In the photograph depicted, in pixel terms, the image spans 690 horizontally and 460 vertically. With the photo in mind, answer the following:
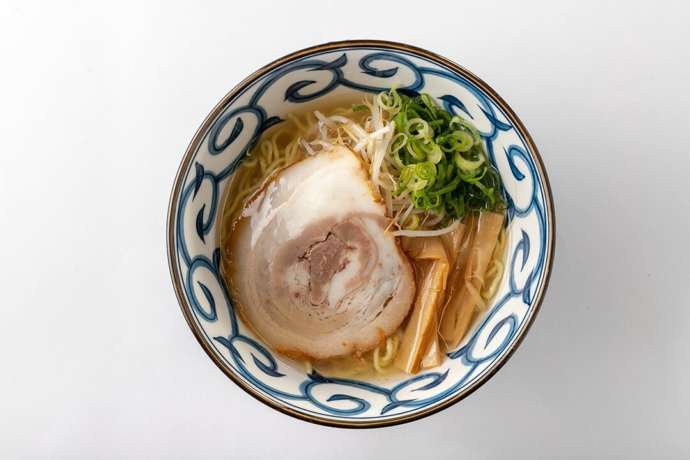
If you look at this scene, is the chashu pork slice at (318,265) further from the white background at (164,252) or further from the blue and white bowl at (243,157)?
the white background at (164,252)

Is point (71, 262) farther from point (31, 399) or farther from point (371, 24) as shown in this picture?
point (371, 24)

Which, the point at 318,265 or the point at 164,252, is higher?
the point at 164,252

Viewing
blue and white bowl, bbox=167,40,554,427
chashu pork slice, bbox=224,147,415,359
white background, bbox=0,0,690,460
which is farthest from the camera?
white background, bbox=0,0,690,460

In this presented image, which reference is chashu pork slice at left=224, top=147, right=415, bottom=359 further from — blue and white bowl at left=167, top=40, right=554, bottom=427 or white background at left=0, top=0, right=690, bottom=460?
white background at left=0, top=0, right=690, bottom=460

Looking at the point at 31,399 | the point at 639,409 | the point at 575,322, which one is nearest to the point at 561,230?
the point at 575,322

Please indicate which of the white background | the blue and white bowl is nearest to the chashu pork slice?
the blue and white bowl

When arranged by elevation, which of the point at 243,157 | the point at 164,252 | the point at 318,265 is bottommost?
the point at 318,265
